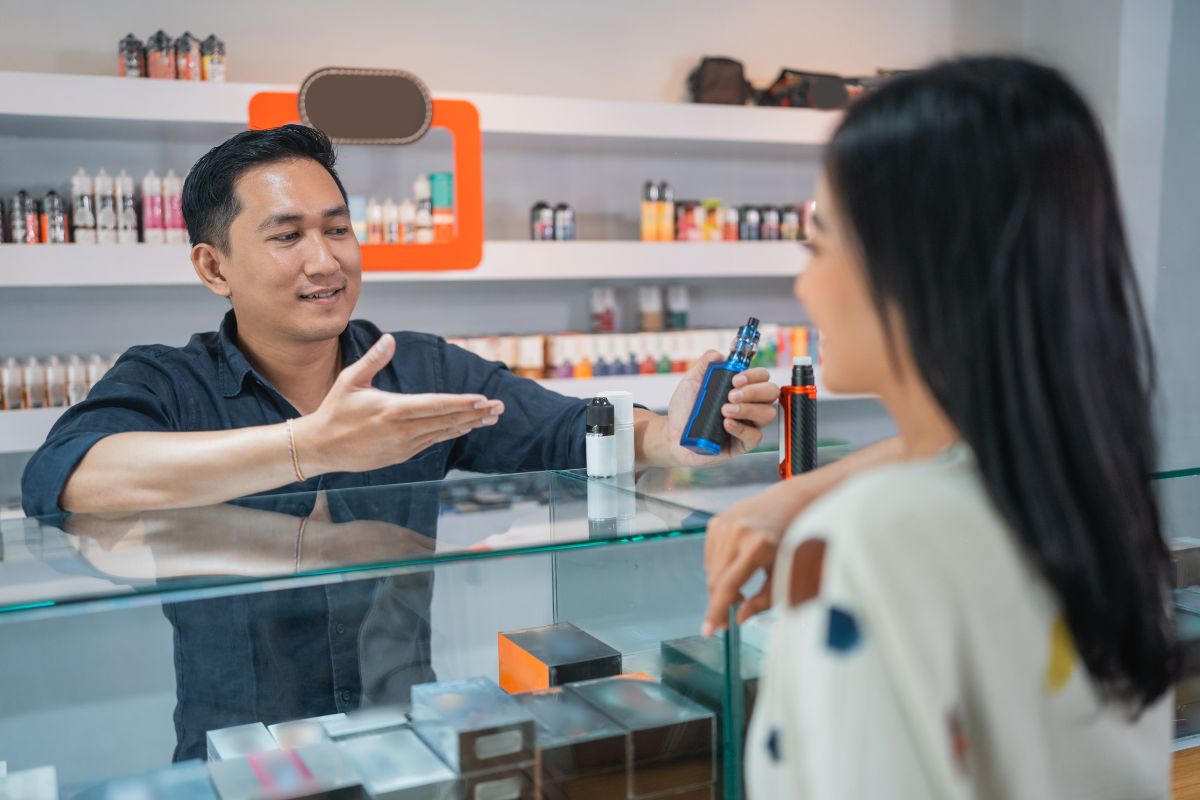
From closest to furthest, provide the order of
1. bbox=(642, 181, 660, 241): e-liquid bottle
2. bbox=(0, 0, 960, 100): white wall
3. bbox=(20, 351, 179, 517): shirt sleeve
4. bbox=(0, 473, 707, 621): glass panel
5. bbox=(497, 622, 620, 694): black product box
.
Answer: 1. bbox=(0, 473, 707, 621): glass panel
2. bbox=(497, 622, 620, 694): black product box
3. bbox=(20, 351, 179, 517): shirt sleeve
4. bbox=(0, 0, 960, 100): white wall
5. bbox=(642, 181, 660, 241): e-liquid bottle

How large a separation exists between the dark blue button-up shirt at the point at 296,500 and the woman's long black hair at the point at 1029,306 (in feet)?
2.11

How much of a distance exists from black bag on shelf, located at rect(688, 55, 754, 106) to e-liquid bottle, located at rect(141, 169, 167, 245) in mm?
2027

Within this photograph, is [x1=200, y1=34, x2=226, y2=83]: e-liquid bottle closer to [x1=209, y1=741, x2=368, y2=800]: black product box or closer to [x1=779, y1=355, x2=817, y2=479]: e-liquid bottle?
[x1=779, y1=355, x2=817, y2=479]: e-liquid bottle

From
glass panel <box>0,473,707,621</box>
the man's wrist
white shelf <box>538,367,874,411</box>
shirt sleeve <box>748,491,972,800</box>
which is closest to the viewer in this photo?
shirt sleeve <box>748,491,972,800</box>

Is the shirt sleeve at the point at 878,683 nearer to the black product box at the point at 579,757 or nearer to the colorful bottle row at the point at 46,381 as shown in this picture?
the black product box at the point at 579,757

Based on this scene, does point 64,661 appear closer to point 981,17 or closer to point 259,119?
point 259,119

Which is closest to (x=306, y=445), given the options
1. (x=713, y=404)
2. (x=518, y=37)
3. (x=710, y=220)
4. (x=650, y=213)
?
(x=713, y=404)

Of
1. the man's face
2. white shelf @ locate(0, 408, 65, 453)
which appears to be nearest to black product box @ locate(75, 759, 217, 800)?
the man's face

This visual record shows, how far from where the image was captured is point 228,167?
184 centimetres

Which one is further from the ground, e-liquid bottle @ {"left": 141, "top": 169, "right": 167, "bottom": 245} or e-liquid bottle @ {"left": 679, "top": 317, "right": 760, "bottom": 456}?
e-liquid bottle @ {"left": 141, "top": 169, "right": 167, "bottom": 245}

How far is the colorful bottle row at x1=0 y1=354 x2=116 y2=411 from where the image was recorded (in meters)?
3.27

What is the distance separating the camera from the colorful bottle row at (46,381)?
129 inches

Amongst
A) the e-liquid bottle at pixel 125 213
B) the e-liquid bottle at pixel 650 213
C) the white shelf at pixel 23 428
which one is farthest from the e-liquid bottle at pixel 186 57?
the e-liquid bottle at pixel 650 213

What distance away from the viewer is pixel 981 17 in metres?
4.83
